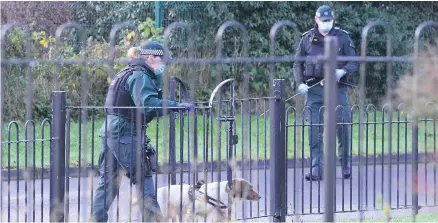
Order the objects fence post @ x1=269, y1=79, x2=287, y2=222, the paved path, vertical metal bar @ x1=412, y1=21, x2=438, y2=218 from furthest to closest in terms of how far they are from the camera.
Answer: the paved path < fence post @ x1=269, y1=79, x2=287, y2=222 < vertical metal bar @ x1=412, y1=21, x2=438, y2=218

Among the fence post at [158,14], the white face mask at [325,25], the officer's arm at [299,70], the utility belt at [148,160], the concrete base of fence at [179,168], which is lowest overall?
the concrete base of fence at [179,168]

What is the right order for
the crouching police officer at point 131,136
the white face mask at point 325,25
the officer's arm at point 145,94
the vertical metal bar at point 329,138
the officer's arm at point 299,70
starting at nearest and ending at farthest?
the vertical metal bar at point 329,138
the officer's arm at point 145,94
the crouching police officer at point 131,136
the officer's arm at point 299,70
the white face mask at point 325,25

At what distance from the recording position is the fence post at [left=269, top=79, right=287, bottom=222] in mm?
7285

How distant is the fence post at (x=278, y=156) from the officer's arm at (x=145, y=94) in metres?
1.07

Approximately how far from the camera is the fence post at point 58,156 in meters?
6.41

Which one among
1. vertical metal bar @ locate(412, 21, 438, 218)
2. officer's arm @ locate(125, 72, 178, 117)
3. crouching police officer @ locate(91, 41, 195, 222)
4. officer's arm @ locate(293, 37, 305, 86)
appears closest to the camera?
vertical metal bar @ locate(412, 21, 438, 218)

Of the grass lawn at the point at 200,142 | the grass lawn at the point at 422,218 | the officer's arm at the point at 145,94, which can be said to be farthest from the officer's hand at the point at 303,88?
the officer's arm at the point at 145,94

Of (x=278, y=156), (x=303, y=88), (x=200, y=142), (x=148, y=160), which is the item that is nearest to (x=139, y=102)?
(x=148, y=160)

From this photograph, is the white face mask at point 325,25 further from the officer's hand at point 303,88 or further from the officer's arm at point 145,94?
the officer's arm at point 145,94

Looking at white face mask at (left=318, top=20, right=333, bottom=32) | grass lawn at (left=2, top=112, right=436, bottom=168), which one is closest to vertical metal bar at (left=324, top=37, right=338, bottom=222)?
grass lawn at (left=2, top=112, right=436, bottom=168)

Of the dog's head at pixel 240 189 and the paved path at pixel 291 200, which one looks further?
the paved path at pixel 291 200

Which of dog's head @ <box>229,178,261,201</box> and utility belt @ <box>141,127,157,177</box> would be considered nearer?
utility belt @ <box>141,127,157,177</box>

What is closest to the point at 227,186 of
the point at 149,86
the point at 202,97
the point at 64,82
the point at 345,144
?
the point at 149,86

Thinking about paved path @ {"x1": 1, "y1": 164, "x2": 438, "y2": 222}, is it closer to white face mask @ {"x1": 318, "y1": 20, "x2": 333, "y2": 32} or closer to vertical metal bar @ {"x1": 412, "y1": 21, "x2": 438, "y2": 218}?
vertical metal bar @ {"x1": 412, "y1": 21, "x2": 438, "y2": 218}
